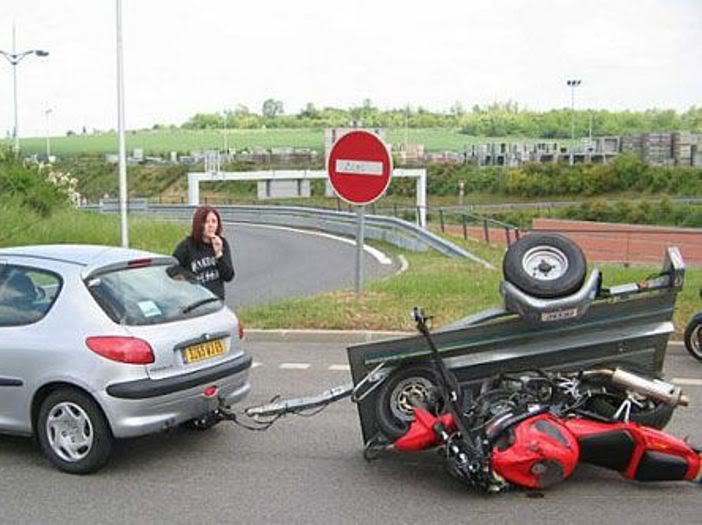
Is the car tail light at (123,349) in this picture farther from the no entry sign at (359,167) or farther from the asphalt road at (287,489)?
the no entry sign at (359,167)

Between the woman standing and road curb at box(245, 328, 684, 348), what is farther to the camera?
road curb at box(245, 328, 684, 348)

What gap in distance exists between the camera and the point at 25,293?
6637 millimetres

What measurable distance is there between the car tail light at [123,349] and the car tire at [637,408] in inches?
109

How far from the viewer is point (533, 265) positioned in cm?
630

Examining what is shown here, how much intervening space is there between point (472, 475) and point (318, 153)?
255 feet

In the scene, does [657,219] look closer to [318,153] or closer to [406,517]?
[318,153]

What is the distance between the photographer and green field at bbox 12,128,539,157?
306ft

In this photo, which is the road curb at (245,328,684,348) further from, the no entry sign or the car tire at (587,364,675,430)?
the car tire at (587,364,675,430)

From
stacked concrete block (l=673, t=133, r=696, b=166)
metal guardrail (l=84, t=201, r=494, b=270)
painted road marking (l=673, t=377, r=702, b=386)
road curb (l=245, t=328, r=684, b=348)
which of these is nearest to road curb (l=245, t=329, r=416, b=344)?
road curb (l=245, t=328, r=684, b=348)

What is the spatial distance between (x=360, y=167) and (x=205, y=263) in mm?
3437

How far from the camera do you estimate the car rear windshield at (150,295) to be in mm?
6379

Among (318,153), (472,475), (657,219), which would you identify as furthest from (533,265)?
(318,153)

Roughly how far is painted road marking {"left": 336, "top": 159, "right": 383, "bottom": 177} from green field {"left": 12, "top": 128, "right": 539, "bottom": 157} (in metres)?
73.2

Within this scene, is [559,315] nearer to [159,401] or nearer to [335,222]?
[159,401]
